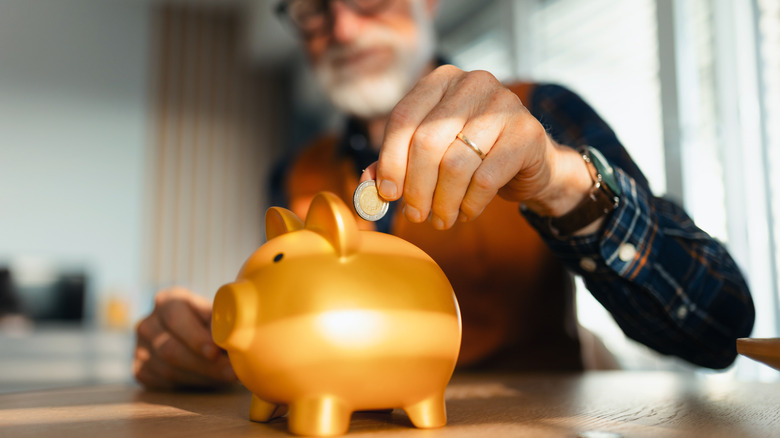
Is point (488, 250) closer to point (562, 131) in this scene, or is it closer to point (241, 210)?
point (562, 131)

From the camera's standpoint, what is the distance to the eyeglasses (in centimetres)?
144

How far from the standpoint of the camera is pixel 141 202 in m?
3.83

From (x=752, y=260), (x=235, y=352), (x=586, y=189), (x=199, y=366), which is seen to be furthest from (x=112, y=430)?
(x=752, y=260)

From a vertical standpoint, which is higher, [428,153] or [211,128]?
[211,128]

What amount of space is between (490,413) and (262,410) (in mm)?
185

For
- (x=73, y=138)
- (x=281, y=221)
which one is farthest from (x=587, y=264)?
(x=73, y=138)

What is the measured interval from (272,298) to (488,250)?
79cm

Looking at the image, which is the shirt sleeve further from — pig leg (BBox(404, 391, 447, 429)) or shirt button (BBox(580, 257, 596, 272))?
pig leg (BBox(404, 391, 447, 429))

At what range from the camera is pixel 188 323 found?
708 mm

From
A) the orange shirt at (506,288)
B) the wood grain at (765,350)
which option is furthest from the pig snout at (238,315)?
the orange shirt at (506,288)

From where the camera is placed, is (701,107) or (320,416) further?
(701,107)

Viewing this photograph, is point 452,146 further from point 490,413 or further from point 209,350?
point 209,350

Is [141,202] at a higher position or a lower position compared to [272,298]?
higher

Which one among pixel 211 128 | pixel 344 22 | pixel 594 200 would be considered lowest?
pixel 594 200
